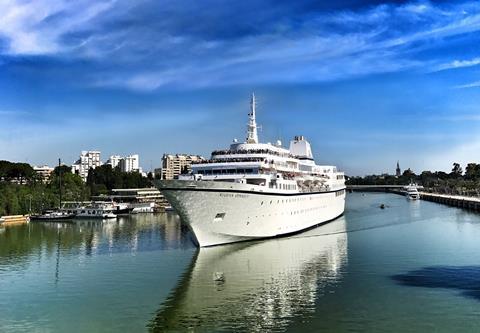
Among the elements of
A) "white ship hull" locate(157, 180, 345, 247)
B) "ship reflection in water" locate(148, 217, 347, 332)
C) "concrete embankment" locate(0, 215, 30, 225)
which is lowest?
"ship reflection in water" locate(148, 217, 347, 332)

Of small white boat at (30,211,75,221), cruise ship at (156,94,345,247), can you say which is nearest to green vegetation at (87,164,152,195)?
small white boat at (30,211,75,221)

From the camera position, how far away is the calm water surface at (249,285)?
21781mm

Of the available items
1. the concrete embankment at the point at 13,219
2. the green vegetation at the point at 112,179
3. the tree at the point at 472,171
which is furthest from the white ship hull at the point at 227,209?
the tree at the point at 472,171

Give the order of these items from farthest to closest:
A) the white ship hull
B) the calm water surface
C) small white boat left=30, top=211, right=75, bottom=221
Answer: small white boat left=30, top=211, right=75, bottom=221
the white ship hull
the calm water surface

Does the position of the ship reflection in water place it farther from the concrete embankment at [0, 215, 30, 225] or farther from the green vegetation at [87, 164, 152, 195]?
the green vegetation at [87, 164, 152, 195]

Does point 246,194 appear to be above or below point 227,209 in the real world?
above

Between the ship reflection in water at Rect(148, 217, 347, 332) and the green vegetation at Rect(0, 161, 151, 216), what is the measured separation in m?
57.6

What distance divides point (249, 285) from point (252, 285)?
174 mm

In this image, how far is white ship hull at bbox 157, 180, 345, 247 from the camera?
1451 inches

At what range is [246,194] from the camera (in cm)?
3884

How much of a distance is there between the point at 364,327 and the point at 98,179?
134361mm

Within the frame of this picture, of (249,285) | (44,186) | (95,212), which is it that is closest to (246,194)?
(249,285)

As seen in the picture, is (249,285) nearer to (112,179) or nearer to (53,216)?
(53,216)

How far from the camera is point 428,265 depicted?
33.7 metres
